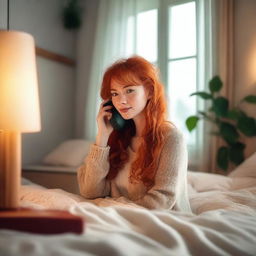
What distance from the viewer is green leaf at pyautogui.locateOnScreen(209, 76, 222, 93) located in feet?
7.77

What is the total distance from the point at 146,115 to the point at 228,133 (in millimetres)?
1401

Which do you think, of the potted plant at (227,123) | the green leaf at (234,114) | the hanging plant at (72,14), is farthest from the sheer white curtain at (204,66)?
the hanging plant at (72,14)

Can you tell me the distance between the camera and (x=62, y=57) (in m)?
3.05

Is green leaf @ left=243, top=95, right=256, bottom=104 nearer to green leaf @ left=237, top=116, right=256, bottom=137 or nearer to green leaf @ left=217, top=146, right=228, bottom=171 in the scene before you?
green leaf @ left=237, top=116, right=256, bottom=137

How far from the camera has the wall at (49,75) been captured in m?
2.72

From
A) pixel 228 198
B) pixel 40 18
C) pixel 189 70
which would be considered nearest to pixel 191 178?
pixel 228 198

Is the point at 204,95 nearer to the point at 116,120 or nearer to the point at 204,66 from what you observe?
the point at 204,66

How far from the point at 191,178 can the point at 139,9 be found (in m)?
1.85

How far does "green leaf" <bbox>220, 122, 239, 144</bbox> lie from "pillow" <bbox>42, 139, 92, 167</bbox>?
1151mm

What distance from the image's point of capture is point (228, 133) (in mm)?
2324

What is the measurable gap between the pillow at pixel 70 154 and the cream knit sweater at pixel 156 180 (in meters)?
1.20

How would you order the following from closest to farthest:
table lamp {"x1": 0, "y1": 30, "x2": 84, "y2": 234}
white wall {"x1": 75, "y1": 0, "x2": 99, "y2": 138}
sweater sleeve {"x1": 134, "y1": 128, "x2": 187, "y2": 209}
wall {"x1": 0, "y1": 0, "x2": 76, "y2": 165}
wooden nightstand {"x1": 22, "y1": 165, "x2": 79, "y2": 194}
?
table lamp {"x1": 0, "y1": 30, "x2": 84, "y2": 234}
sweater sleeve {"x1": 134, "y1": 128, "x2": 187, "y2": 209}
wooden nightstand {"x1": 22, "y1": 165, "x2": 79, "y2": 194}
wall {"x1": 0, "y1": 0, "x2": 76, "y2": 165}
white wall {"x1": 75, "y1": 0, "x2": 99, "y2": 138}

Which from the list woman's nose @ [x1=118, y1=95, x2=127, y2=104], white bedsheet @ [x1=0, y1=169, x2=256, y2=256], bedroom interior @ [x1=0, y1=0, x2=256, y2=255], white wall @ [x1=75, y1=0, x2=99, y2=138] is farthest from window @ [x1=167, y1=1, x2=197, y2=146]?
white bedsheet @ [x1=0, y1=169, x2=256, y2=256]

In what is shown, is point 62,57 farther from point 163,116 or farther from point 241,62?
point 163,116
